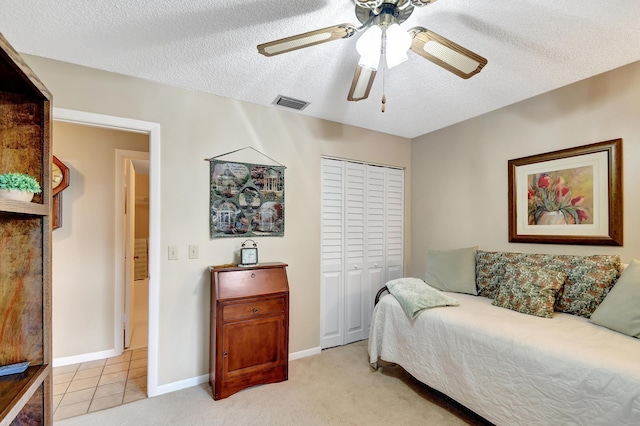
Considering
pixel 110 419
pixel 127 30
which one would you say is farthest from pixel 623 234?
pixel 110 419

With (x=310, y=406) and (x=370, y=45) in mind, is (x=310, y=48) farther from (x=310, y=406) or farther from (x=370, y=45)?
(x=310, y=406)

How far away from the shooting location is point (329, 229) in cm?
321

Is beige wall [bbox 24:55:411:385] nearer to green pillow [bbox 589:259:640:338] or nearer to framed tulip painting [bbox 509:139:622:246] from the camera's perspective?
framed tulip painting [bbox 509:139:622:246]

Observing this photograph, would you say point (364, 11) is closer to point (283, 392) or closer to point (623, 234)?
point (623, 234)

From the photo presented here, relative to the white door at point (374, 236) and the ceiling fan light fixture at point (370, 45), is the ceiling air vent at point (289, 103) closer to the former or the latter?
the white door at point (374, 236)

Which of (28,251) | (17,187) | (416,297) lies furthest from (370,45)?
(416,297)

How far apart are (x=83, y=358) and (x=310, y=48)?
346cm

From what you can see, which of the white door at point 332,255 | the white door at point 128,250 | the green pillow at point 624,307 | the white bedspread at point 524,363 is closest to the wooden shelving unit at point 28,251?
the white bedspread at point 524,363

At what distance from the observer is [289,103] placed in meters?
2.75

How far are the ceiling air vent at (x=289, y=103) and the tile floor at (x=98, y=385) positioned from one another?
8.67 feet

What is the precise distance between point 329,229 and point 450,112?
5.55 ft

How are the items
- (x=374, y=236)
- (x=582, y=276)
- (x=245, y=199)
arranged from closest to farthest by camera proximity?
(x=582, y=276) → (x=245, y=199) → (x=374, y=236)

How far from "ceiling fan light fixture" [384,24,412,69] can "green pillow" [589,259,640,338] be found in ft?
6.34

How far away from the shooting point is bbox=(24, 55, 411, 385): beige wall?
88.0 inches
